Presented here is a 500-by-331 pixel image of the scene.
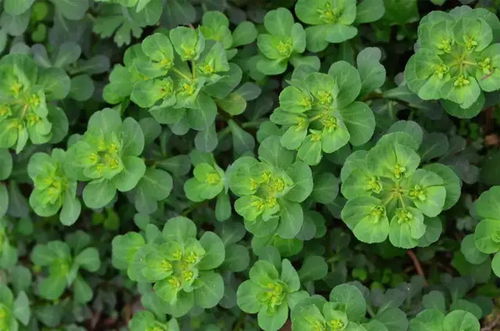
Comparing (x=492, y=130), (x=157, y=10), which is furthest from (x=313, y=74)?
(x=492, y=130)

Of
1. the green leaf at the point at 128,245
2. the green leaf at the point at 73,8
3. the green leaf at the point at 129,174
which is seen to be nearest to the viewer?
the green leaf at the point at 129,174

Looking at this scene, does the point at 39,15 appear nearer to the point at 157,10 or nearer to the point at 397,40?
the point at 157,10

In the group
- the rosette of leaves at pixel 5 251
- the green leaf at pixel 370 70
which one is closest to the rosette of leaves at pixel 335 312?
the green leaf at pixel 370 70

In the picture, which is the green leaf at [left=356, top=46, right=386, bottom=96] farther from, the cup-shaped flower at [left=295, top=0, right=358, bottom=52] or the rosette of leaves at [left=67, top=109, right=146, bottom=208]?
the rosette of leaves at [left=67, top=109, right=146, bottom=208]

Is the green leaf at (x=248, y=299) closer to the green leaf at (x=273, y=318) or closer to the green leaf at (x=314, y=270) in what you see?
the green leaf at (x=273, y=318)

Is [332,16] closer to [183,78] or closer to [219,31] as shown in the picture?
[219,31]

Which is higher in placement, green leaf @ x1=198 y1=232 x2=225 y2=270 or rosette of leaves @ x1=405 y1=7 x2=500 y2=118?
rosette of leaves @ x1=405 y1=7 x2=500 y2=118

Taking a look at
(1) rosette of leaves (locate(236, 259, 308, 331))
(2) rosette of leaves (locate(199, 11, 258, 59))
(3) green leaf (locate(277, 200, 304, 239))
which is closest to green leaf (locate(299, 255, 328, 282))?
(1) rosette of leaves (locate(236, 259, 308, 331))
